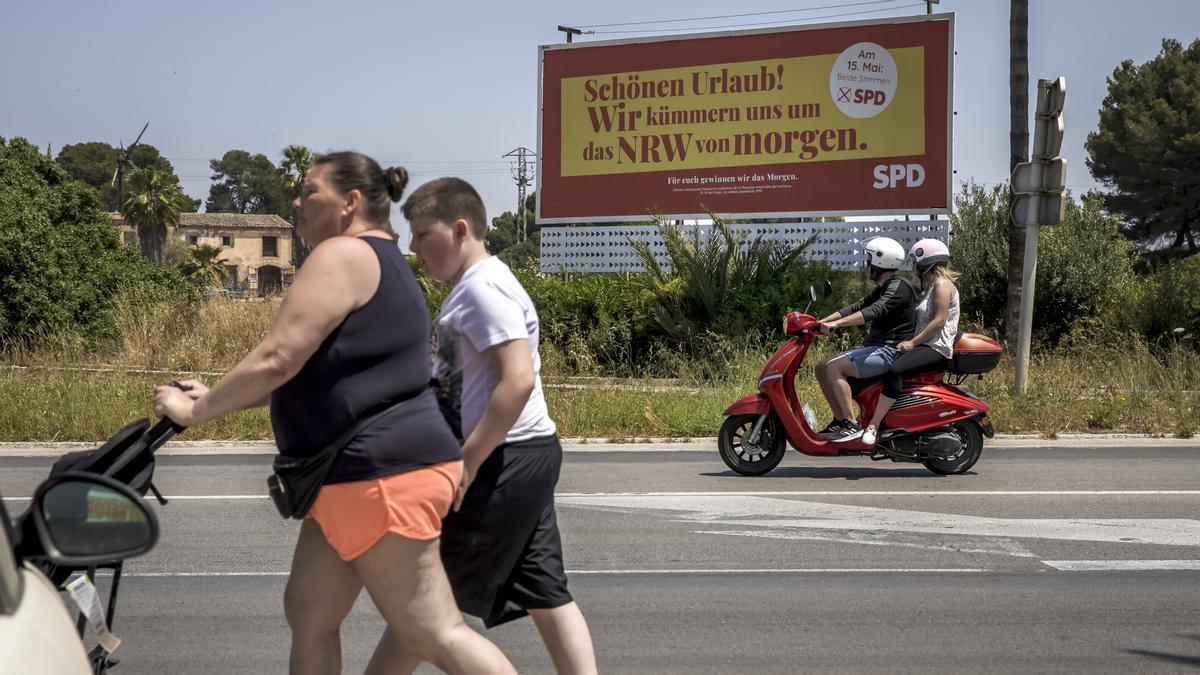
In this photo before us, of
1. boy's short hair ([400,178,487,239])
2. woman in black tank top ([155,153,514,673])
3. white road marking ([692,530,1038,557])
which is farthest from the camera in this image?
white road marking ([692,530,1038,557])

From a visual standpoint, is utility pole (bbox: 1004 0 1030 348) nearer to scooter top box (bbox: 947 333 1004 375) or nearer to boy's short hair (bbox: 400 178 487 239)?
scooter top box (bbox: 947 333 1004 375)

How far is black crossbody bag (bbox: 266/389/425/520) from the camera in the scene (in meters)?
3.47

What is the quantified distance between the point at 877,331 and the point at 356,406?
7.54 m

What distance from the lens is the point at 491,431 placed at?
3.84 metres

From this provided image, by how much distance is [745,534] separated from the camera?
A: 812 cm

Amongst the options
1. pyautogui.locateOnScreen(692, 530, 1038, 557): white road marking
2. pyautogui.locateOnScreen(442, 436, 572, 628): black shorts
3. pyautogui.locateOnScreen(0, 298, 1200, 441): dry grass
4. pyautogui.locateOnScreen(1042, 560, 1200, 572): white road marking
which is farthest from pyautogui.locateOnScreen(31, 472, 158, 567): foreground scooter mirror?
pyautogui.locateOnScreen(0, 298, 1200, 441): dry grass

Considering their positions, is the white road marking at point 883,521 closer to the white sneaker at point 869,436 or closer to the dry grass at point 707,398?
the white sneaker at point 869,436

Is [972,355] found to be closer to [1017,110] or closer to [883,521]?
[883,521]

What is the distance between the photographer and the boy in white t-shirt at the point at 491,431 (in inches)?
153

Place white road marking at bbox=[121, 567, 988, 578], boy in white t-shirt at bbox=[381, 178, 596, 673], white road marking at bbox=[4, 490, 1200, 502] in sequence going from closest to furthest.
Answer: boy in white t-shirt at bbox=[381, 178, 596, 673] → white road marking at bbox=[121, 567, 988, 578] → white road marking at bbox=[4, 490, 1200, 502]

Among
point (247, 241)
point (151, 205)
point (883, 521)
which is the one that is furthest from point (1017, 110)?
point (247, 241)

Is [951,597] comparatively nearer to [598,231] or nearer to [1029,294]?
[1029,294]

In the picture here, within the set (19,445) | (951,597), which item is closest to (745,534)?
(951,597)

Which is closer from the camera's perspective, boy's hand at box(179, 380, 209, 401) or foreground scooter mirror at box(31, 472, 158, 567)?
foreground scooter mirror at box(31, 472, 158, 567)
